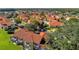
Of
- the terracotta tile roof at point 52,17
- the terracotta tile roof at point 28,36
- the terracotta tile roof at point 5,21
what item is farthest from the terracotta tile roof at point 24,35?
the terracotta tile roof at point 52,17

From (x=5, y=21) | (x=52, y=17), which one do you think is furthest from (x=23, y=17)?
(x=52, y=17)

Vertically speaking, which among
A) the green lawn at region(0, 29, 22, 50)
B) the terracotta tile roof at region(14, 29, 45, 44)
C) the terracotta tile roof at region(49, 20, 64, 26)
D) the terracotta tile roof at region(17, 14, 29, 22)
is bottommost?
the green lawn at region(0, 29, 22, 50)

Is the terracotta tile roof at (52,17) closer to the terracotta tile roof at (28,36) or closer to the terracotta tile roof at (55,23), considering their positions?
→ the terracotta tile roof at (55,23)

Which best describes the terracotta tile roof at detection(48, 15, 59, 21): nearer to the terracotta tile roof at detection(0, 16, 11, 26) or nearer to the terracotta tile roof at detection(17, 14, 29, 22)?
the terracotta tile roof at detection(17, 14, 29, 22)

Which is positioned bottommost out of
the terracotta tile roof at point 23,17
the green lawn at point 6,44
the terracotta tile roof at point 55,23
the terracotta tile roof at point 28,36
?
the green lawn at point 6,44

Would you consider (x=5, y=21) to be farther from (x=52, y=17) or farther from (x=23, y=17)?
(x=52, y=17)

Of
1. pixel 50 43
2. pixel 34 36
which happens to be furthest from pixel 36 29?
pixel 50 43

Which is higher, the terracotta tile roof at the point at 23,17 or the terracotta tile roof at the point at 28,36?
the terracotta tile roof at the point at 23,17

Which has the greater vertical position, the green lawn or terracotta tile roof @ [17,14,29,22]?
terracotta tile roof @ [17,14,29,22]

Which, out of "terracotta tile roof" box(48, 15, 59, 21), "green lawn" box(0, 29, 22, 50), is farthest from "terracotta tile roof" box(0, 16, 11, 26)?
"terracotta tile roof" box(48, 15, 59, 21)

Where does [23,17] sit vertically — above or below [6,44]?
above

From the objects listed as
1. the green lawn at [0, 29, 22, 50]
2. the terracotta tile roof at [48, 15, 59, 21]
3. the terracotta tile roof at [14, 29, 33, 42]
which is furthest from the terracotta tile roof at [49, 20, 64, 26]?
the green lawn at [0, 29, 22, 50]
